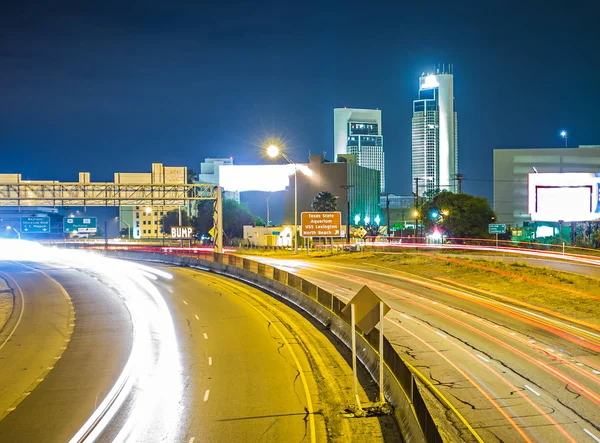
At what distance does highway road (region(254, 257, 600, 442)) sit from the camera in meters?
14.4

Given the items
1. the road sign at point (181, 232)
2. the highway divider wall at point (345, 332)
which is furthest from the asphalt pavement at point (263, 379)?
the road sign at point (181, 232)

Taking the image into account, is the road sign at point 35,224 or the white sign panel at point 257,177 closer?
the road sign at point 35,224

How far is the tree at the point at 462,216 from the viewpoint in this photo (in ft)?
318

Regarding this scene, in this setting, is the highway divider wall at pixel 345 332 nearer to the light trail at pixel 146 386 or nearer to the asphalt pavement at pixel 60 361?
the light trail at pixel 146 386

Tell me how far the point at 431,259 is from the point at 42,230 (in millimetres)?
63938

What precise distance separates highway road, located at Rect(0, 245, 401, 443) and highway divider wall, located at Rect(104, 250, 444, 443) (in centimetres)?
62

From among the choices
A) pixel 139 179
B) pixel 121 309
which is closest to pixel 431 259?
pixel 121 309

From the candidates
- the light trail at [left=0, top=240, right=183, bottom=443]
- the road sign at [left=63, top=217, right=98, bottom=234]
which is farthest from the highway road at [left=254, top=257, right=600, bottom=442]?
the road sign at [left=63, top=217, right=98, bottom=234]

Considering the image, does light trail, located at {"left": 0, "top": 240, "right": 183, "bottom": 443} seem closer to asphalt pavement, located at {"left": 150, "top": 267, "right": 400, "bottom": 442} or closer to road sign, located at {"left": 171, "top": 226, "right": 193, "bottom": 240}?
asphalt pavement, located at {"left": 150, "top": 267, "right": 400, "bottom": 442}

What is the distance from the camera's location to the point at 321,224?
196 feet

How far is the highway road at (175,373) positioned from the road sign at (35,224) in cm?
5897

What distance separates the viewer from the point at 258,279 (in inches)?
1753

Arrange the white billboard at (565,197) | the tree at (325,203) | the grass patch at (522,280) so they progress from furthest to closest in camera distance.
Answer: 1. the tree at (325,203)
2. the white billboard at (565,197)
3. the grass patch at (522,280)

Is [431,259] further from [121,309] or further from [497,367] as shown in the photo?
[497,367]
